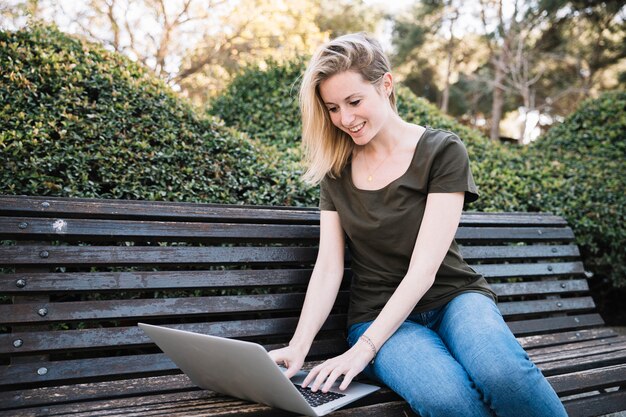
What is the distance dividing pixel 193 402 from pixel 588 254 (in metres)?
3.49

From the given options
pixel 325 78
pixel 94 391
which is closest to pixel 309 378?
pixel 94 391

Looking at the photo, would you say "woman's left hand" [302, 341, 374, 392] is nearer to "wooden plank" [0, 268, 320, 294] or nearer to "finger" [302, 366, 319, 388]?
"finger" [302, 366, 319, 388]

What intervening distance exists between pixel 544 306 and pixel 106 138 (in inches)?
103

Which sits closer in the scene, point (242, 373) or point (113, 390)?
point (242, 373)

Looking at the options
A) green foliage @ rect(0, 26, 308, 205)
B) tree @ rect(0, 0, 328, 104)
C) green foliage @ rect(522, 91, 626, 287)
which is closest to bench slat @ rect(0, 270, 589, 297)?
green foliage @ rect(0, 26, 308, 205)

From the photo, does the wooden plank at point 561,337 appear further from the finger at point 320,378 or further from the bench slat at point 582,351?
the finger at point 320,378

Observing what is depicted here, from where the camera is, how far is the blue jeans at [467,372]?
5.99 ft

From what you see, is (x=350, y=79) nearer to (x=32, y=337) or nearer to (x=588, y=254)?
(x=32, y=337)

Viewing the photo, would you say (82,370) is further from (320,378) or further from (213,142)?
(213,142)

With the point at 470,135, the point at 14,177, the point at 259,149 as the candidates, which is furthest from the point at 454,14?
the point at 14,177

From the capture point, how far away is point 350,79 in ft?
7.38

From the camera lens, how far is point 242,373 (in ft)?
5.51

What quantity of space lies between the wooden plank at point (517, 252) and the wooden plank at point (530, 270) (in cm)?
5

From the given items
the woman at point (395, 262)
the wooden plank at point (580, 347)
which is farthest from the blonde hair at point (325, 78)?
the wooden plank at point (580, 347)
